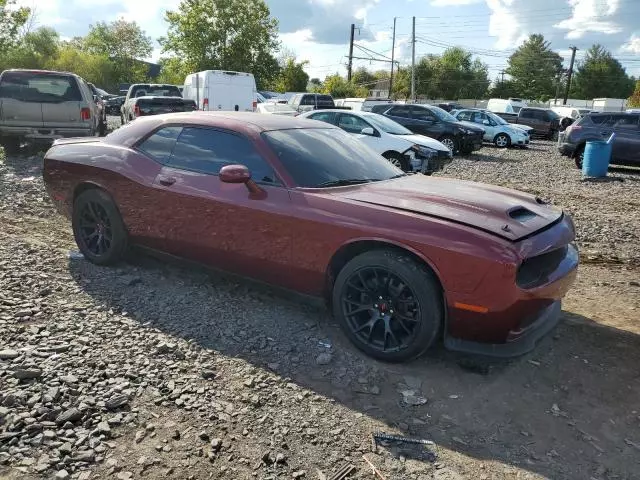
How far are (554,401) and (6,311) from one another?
12.5 ft

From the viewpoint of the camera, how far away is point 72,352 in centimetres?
347

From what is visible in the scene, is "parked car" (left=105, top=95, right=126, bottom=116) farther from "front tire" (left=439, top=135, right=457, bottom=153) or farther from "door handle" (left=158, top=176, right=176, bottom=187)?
"door handle" (left=158, top=176, right=176, bottom=187)

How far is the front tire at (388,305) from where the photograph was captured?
10.8 feet

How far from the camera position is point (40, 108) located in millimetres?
10930

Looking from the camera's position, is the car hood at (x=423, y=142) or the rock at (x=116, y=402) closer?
the rock at (x=116, y=402)

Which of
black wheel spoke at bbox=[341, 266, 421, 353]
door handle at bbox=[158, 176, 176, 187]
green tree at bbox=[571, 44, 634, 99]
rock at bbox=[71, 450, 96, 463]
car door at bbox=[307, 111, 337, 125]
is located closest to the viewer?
rock at bbox=[71, 450, 96, 463]

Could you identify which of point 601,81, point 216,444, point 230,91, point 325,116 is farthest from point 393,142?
point 601,81

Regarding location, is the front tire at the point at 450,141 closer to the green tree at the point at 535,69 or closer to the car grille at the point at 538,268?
the car grille at the point at 538,268

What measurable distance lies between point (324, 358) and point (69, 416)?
5.05 ft

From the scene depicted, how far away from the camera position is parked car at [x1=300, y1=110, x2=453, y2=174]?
1134 cm

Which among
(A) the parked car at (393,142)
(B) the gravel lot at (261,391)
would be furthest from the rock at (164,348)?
(A) the parked car at (393,142)

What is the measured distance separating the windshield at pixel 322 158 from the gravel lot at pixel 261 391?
93 centimetres

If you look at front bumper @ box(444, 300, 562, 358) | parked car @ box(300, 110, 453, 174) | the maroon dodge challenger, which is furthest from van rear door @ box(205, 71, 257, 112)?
front bumper @ box(444, 300, 562, 358)

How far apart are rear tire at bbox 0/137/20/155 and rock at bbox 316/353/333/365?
33.8 feet
